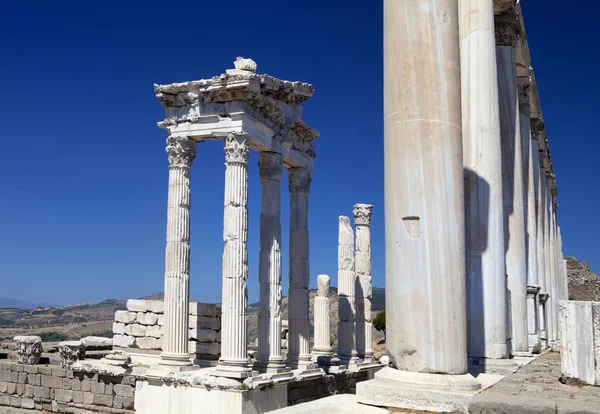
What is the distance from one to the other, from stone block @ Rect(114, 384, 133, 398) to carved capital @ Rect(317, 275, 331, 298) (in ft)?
31.0

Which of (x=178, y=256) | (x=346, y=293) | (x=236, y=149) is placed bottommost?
(x=346, y=293)

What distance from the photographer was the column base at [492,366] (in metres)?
10.8

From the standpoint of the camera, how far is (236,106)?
19.9m

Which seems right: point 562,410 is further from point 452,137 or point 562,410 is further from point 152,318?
point 152,318

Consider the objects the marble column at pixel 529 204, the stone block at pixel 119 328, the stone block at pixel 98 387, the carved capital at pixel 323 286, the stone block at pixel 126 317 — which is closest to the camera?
the marble column at pixel 529 204

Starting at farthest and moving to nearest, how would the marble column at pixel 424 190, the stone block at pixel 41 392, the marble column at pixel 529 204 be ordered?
1. the stone block at pixel 41 392
2. the marble column at pixel 529 204
3. the marble column at pixel 424 190

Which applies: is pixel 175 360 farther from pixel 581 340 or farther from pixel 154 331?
pixel 581 340

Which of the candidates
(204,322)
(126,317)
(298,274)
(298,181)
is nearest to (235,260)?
(298,274)

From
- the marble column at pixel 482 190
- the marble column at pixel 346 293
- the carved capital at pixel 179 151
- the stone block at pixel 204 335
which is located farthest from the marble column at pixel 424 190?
the marble column at pixel 346 293

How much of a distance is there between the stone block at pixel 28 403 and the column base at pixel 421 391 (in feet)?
64.4

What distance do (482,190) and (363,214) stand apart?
17313mm

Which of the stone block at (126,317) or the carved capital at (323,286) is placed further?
the carved capital at (323,286)

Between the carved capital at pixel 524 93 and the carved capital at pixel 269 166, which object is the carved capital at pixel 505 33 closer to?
the carved capital at pixel 524 93

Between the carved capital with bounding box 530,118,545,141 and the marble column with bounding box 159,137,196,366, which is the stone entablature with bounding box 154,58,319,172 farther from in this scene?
the carved capital with bounding box 530,118,545,141
